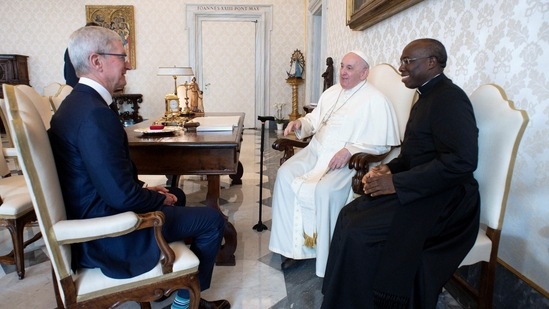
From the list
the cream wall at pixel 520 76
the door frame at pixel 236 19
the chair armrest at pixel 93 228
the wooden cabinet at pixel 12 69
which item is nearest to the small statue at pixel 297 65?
the door frame at pixel 236 19

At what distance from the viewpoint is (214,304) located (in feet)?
5.95

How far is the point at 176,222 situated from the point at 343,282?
0.74 metres

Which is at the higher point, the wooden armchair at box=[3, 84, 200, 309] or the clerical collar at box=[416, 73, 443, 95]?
the clerical collar at box=[416, 73, 443, 95]

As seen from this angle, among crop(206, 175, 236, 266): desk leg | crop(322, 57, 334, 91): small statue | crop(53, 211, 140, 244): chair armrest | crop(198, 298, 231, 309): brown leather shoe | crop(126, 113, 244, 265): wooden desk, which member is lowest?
crop(198, 298, 231, 309): brown leather shoe

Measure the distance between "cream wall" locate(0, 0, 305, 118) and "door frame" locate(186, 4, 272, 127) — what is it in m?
0.10

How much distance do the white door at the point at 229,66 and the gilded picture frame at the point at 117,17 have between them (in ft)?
4.93

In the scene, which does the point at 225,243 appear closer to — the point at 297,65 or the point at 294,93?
the point at 294,93

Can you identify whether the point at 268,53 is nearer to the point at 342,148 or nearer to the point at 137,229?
the point at 342,148

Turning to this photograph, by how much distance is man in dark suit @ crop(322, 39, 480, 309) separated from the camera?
144cm

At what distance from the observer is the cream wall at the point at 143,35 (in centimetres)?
781

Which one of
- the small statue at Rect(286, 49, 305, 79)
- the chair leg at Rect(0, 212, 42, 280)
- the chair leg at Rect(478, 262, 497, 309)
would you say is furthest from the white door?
the chair leg at Rect(478, 262, 497, 309)

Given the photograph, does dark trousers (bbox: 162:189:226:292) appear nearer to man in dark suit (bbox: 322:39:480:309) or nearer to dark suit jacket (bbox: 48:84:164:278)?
dark suit jacket (bbox: 48:84:164:278)

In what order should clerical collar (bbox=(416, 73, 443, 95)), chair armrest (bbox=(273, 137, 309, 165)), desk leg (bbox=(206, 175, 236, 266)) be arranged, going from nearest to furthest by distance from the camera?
clerical collar (bbox=(416, 73, 443, 95)) → desk leg (bbox=(206, 175, 236, 266)) → chair armrest (bbox=(273, 137, 309, 165))

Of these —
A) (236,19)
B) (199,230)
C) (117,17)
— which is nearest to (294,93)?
(236,19)
